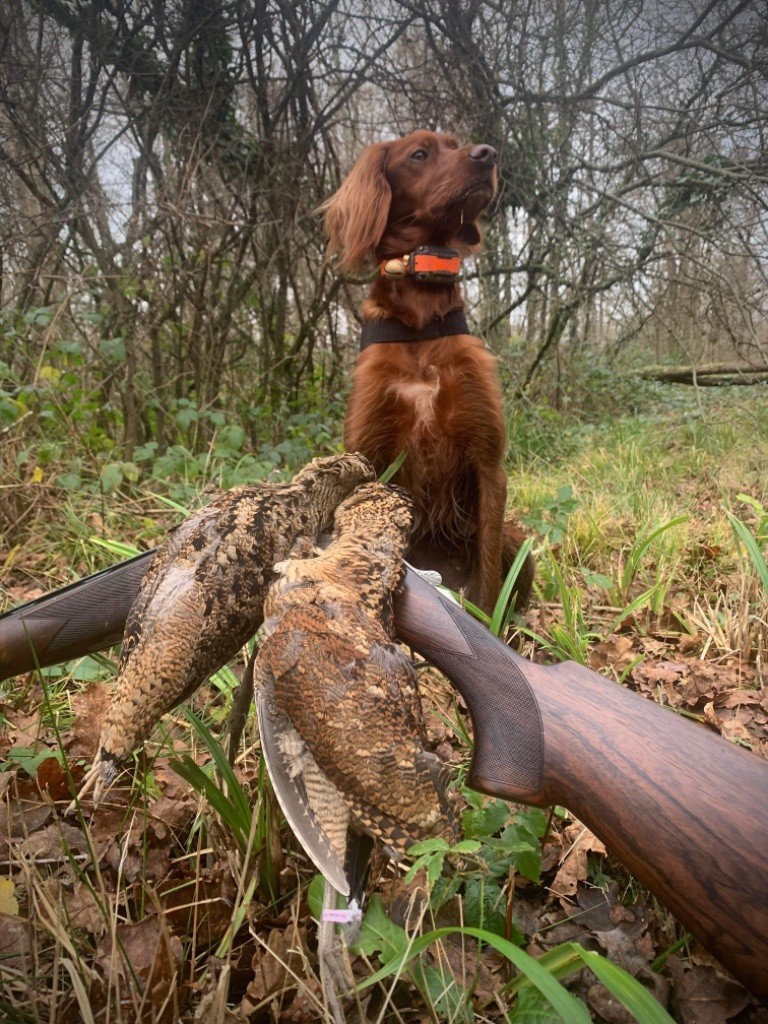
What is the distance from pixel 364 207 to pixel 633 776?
2.35m

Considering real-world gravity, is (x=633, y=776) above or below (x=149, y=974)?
above

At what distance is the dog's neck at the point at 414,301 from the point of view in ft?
8.18

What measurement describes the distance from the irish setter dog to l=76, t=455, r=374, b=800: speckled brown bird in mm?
1402

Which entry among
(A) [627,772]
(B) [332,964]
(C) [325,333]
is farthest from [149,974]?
(C) [325,333]

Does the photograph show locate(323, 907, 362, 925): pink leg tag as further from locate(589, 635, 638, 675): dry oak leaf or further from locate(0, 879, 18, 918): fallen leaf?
locate(589, 635, 638, 675): dry oak leaf

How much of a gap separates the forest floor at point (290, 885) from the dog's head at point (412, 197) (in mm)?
1509

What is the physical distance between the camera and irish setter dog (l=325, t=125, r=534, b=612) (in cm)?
246

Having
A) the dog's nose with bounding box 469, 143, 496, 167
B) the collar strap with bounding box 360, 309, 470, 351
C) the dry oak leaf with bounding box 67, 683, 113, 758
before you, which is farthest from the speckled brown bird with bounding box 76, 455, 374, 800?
the dog's nose with bounding box 469, 143, 496, 167

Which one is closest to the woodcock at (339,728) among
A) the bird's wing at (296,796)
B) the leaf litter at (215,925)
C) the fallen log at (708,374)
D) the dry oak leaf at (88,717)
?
the bird's wing at (296,796)

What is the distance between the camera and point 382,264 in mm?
2572

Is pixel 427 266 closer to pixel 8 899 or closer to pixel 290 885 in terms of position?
pixel 290 885

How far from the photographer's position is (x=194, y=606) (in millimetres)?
943

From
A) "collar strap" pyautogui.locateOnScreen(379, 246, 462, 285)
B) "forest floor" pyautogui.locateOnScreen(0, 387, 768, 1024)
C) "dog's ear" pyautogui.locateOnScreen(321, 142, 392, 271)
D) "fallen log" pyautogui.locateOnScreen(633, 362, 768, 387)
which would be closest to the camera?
"forest floor" pyautogui.locateOnScreen(0, 387, 768, 1024)

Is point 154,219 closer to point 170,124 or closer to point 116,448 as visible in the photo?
point 170,124
